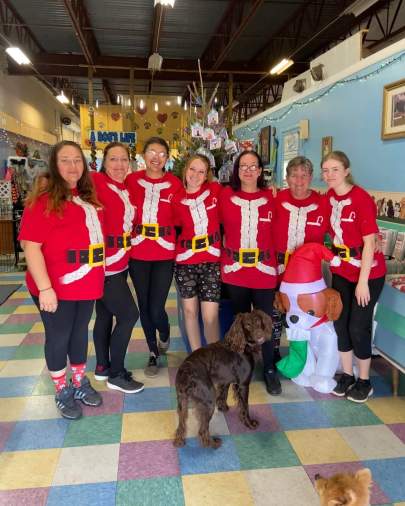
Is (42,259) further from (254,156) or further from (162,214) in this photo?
(254,156)

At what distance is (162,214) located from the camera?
2.64m

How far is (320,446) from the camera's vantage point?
2.17 meters

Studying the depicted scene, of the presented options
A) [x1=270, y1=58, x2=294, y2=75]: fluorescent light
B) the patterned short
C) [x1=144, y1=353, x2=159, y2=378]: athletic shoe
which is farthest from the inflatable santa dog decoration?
[x1=270, y1=58, x2=294, y2=75]: fluorescent light

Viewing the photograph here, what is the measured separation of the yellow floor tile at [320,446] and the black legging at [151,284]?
3.66 ft

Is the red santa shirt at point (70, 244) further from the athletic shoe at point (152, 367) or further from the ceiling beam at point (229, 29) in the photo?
the ceiling beam at point (229, 29)

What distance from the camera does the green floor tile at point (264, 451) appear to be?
2039mm

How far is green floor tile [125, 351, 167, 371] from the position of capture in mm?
3127

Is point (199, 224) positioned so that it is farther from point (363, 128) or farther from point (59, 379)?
point (363, 128)

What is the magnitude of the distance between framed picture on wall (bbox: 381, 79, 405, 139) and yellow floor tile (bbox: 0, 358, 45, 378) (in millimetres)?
3548

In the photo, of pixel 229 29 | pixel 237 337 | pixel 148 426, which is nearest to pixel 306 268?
pixel 237 337

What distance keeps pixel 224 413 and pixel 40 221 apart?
4.83 feet

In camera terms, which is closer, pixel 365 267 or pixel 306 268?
pixel 365 267

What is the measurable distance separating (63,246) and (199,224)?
839 mm

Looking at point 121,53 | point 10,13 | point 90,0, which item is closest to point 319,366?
point 90,0
